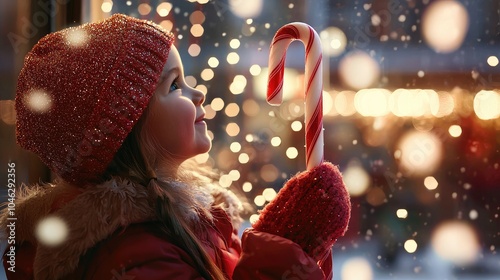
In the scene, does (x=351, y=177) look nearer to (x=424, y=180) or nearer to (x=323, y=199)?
(x=424, y=180)

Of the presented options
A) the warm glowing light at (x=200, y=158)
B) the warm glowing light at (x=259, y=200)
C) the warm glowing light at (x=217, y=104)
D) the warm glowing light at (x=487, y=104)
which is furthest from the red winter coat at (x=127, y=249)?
the warm glowing light at (x=487, y=104)

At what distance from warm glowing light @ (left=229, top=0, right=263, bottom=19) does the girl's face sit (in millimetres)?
527

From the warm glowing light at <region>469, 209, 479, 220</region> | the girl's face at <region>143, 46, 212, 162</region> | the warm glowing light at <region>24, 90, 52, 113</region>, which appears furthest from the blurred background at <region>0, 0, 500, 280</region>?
the warm glowing light at <region>24, 90, 52, 113</region>

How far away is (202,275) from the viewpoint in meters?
1.09

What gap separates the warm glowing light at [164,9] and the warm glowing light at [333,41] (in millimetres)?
491

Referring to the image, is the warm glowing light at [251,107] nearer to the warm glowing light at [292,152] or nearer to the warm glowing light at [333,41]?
the warm glowing light at [292,152]

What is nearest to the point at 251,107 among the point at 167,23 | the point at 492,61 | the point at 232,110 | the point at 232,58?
the point at 232,110

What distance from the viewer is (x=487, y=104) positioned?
5.02 feet

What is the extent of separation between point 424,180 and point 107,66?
3.20 ft

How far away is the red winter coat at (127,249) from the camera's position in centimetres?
103

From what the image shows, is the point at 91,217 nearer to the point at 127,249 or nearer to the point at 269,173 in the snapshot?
the point at 127,249

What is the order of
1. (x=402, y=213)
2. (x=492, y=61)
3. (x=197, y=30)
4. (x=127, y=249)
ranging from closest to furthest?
1. (x=127, y=249)
2. (x=492, y=61)
3. (x=402, y=213)
4. (x=197, y=30)

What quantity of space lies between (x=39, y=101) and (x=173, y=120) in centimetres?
28

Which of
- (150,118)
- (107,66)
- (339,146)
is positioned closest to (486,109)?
(339,146)
